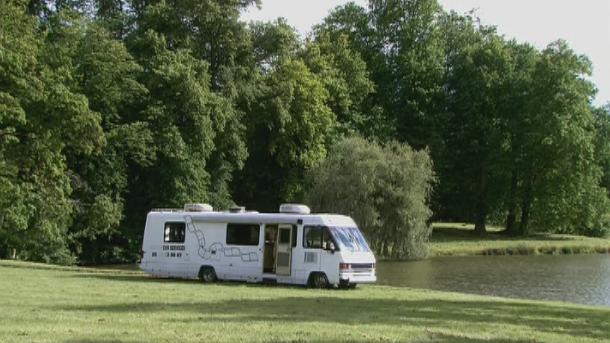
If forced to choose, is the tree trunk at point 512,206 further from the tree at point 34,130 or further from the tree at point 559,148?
the tree at point 34,130

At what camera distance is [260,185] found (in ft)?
190

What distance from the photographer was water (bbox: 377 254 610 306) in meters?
30.4

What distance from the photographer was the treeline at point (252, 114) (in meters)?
34.9

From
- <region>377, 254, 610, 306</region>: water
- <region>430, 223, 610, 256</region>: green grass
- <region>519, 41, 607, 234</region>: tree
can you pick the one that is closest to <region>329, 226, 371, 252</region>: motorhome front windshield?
<region>377, 254, 610, 306</region>: water

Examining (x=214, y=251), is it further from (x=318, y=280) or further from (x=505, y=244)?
(x=505, y=244)

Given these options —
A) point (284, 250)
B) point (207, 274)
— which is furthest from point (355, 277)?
point (207, 274)

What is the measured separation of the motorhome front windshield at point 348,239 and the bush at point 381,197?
64.1 feet

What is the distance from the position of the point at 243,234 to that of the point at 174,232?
2989mm

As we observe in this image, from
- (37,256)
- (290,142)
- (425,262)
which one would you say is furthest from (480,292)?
(290,142)

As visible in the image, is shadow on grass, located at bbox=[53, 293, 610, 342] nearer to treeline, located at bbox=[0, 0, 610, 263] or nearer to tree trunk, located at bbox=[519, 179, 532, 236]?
treeline, located at bbox=[0, 0, 610, 263]

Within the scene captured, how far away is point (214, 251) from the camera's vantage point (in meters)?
25.5

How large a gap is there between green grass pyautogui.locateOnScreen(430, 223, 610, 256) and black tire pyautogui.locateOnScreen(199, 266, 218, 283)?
89.7 ft

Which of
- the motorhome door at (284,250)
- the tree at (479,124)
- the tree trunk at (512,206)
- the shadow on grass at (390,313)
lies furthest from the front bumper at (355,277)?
the tree trunk at (512,206)

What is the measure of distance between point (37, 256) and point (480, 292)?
24.4 meters
